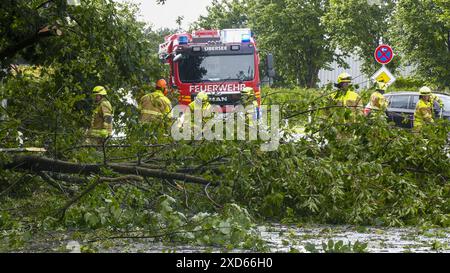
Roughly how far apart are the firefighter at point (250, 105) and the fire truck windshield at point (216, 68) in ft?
47.1

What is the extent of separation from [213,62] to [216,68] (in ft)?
0.60

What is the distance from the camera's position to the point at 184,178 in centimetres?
1052

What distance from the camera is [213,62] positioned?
2586cm

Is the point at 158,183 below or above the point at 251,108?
below

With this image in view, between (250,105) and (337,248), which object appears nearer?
(337,248)

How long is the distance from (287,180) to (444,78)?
89.9 ft

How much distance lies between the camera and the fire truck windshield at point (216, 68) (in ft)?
84.3

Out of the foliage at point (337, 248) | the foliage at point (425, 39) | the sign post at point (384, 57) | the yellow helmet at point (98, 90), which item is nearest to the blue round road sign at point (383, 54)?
the sign post at point (384, 57)

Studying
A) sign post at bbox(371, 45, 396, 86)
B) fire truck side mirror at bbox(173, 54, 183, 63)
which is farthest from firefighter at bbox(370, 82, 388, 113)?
fire truck side mirror at bbox(173, 54, 183, 63)

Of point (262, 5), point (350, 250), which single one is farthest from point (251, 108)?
point (262, 5)

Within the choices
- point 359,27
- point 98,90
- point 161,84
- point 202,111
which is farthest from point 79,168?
point 359,27

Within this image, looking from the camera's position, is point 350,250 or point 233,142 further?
point 233,142

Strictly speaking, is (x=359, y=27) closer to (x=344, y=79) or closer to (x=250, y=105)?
(x=344, y=79)

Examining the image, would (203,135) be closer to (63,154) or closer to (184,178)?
(184,178)
